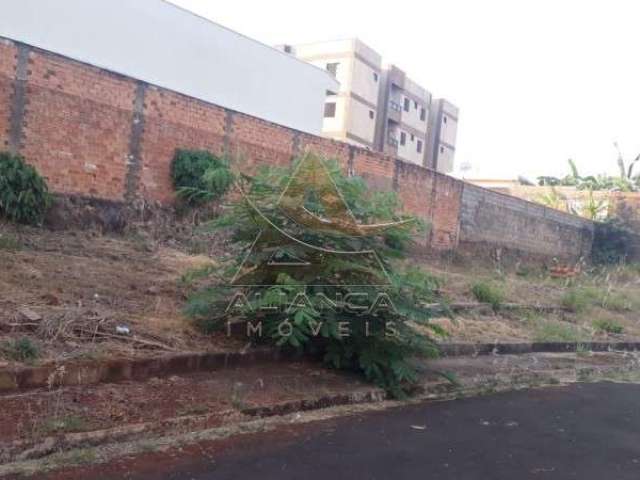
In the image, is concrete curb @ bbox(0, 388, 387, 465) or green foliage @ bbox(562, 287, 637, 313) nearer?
concrete curb @ bbox(0, 388, 387, 465)

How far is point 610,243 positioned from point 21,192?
23478 mm

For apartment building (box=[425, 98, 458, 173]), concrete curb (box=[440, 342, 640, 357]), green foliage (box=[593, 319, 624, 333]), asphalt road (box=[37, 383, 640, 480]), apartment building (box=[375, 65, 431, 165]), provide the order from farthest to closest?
apartment building (box=[425, 98, 458, 173]), apartment building (box=[375, 65, 431, 165]), green foliage (box=[593, 319, 624, 333]), concrete curb (box=[440, 342, 640, 357]), asphalt road (box=[37, 383, 640, 480])

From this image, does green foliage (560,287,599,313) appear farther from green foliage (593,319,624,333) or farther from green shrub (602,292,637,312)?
green foliage (593,319,624,333)

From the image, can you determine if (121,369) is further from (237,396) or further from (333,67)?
(333,67)

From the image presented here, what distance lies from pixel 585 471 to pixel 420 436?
1.29m

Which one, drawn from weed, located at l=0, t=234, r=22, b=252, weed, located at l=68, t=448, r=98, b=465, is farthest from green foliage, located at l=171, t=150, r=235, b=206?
weed, located at l=68, t=448, r=98, b=465

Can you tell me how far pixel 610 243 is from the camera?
26.3m

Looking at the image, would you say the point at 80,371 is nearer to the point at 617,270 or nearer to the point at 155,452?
the point at 155,452

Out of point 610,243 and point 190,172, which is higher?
point 610,243

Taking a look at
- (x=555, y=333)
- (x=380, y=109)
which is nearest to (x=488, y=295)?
(x=555, y=333)

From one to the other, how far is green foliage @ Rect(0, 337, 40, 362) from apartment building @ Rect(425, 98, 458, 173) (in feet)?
168

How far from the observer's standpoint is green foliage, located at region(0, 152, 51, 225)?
9070 millimetres

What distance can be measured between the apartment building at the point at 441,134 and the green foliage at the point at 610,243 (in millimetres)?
28997

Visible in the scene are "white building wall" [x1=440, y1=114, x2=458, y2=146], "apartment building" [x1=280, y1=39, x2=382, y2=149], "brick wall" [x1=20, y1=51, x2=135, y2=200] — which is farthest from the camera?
"white building wall" [x1=440, y1=114, x2=458, y2=146]
